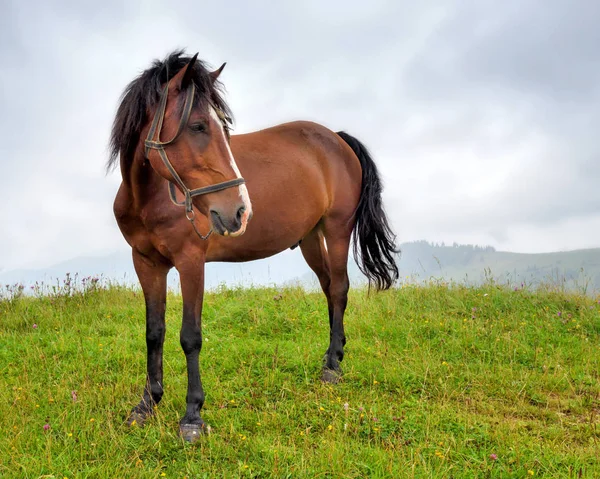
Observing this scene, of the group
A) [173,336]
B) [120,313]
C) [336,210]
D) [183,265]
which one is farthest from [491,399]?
[120,313]

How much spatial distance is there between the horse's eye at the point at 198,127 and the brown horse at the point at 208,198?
0.01m

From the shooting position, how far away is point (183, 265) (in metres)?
4.20

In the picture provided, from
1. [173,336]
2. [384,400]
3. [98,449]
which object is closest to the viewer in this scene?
[98,449]

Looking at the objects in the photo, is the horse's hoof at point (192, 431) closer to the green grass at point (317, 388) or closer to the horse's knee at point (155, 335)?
the green grass at point (317, 388)

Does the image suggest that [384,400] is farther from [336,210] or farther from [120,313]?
[120,313]

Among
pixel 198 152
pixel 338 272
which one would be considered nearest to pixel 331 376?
pixel 338 272

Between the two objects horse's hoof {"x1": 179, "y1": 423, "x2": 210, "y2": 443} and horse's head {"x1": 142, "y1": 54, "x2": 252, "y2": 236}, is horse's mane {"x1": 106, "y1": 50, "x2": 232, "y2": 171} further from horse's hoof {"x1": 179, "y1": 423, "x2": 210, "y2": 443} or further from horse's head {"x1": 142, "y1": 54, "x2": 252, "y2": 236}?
horse's hoof {"x1": 179, "y1": 423, "x2": 210, "y2": 443}

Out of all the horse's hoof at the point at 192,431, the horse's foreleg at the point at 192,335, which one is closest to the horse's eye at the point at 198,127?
the horse's foreleg at the point at 192,335

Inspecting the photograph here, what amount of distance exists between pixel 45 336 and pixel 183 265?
4253mm

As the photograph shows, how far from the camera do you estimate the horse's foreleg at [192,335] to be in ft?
13.8

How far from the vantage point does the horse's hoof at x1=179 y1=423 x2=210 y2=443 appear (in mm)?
4184

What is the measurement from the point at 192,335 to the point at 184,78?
2.17m

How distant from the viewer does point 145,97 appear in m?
4.05

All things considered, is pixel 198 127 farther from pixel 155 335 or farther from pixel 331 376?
pixel 331 376
